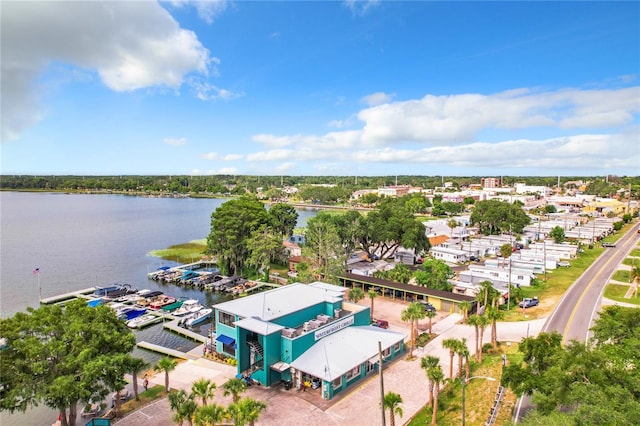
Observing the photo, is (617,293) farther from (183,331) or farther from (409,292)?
(183,331)

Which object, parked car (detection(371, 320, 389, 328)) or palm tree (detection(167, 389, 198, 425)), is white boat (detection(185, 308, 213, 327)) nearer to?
parked car (detection(371, 320, 389, 328))

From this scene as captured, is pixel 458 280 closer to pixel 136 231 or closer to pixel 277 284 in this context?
pixel 277 284

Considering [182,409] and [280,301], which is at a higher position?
[280,301]

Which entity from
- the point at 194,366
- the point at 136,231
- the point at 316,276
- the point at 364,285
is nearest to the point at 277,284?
the point at 316,276

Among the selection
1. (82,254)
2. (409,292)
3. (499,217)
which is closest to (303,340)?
(409,292)

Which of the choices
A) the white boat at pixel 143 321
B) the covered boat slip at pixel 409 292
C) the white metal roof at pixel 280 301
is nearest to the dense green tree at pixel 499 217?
the covered boat slip at pixel 409 292
